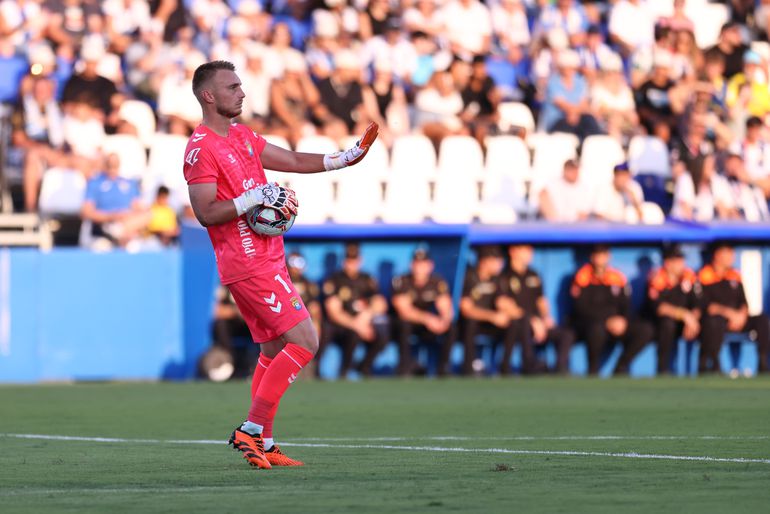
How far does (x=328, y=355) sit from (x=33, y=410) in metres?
6.24

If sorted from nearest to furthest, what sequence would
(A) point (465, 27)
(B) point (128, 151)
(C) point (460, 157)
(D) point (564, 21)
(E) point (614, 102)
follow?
(B) point (128, 151), (C) point (460, 157), (E) point (614, 102), (A) point (465, 27), (D) point (564, 21)

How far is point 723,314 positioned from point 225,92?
12200 mm

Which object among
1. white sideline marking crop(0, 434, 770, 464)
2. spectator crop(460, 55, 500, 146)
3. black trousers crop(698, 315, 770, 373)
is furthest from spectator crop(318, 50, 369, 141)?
white sideline marking crop(0, 434, 770, 464)

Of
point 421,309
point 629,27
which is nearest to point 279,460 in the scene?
point 421,309

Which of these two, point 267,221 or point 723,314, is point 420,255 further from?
point 267,221

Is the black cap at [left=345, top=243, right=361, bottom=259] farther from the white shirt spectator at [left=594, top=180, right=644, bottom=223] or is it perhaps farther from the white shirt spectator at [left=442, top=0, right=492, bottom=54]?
the white shirt spectator at [left=442, top=0, right=492, bottom=54]

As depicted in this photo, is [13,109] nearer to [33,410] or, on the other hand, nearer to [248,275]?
[33,410]

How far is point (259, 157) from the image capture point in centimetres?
804

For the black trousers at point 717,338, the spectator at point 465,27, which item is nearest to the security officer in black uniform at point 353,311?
the black trousers at point 717,338

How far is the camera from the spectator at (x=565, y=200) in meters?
19.2

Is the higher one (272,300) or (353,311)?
(272,300)

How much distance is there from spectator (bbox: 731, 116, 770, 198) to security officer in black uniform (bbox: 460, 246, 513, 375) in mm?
4181

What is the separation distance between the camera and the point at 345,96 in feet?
66.3

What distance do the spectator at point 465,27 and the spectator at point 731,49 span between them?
3551 millimetres
